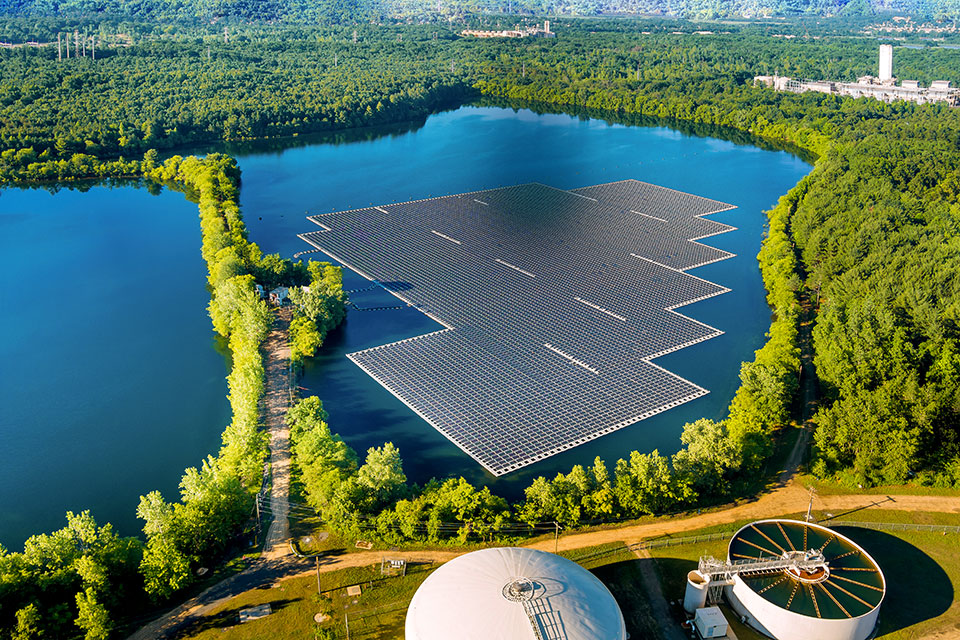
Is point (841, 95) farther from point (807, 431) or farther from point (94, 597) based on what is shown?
point (94, 597)

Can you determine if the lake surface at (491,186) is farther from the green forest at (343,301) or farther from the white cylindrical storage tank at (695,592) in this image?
the white cylindrical storage tank at (695,592)

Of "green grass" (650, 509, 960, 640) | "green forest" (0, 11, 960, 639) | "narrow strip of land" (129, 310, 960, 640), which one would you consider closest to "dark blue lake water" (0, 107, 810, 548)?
"green forest" (0, 11, 960, 639)

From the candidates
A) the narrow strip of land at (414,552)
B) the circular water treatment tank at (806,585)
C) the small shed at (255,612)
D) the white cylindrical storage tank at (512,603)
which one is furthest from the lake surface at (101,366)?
the circular water treatment tank at (806,585)

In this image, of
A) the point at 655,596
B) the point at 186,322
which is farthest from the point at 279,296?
the point at 655,596

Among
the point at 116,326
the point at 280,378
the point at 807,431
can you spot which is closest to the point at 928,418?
the point at 807,431

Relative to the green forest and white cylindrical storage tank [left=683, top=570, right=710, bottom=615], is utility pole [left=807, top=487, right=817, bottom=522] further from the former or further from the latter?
white cylindrical storage tank [left=683, top=570, right=710, bottom=615]

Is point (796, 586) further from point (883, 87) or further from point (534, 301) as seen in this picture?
point (883, 87)
